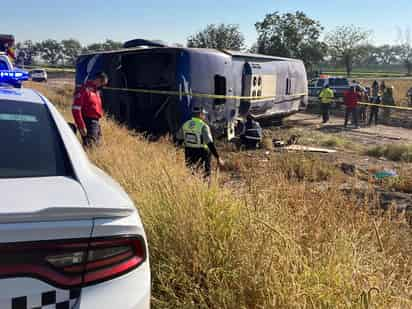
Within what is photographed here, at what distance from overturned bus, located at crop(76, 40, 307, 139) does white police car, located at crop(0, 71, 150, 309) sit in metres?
7.63

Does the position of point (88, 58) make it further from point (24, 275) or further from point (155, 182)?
point (24, 275)

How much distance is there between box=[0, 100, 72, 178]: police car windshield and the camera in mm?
2234

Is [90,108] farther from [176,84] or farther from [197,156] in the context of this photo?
[176,84]

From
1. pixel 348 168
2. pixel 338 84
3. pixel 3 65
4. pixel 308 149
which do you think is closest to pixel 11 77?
pixel 3 65

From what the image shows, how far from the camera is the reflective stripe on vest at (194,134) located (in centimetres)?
659

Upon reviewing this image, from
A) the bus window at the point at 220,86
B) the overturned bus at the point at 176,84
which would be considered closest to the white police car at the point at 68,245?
the overturned bus at the point at 176,84

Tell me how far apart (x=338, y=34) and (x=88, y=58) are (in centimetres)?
4445

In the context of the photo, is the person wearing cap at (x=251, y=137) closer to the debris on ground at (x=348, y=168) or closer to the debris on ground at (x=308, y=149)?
the debris on ground at (x=308, y=149)

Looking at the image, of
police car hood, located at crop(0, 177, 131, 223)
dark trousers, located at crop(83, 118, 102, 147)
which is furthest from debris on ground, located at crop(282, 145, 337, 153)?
police car hood, located at crop(0, 177, 131, 223)

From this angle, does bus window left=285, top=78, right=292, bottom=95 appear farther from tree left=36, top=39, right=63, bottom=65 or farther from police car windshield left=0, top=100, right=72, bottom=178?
tree left=36, top=39, right=63, bottom=65

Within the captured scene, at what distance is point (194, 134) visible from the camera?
6609 millimetres

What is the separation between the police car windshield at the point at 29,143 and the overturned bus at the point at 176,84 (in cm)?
681

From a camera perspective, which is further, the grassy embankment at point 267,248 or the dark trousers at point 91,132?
the dark trousers at point 91,132

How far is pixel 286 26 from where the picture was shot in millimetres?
39031
